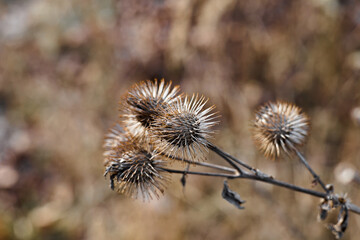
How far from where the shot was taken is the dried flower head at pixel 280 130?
1400 millimetres

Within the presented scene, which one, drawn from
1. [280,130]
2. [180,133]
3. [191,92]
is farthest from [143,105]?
[191,92]

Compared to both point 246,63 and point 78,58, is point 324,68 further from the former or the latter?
point 78,58

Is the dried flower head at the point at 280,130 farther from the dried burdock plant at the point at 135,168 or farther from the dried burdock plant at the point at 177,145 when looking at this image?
the dried burdock plant at the point at 135,168

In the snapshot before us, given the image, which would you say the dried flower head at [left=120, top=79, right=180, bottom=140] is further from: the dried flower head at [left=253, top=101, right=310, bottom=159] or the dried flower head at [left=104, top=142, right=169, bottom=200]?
the dried flower head at [left=253, top=101, right=310, bottom=159]

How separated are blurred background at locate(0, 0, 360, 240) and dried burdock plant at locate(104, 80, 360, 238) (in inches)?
16.9

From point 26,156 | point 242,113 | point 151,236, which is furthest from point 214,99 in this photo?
point 26,156

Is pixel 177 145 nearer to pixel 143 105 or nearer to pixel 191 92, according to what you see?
pixel 143 105

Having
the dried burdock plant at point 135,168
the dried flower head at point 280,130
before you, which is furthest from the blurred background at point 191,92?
the dried burdock plant at point 135,168

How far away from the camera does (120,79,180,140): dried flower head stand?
4.22 feet

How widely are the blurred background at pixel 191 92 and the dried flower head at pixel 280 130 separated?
0.41m

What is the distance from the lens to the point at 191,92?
3.33 m

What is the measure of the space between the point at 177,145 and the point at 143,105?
0.73ft

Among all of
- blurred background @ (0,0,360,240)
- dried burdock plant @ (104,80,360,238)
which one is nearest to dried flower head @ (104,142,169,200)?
dried burdock plant @ (104,80,360,238)

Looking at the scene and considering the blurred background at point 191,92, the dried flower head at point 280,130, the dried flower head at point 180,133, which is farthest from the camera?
the blurred background at point 191,92
